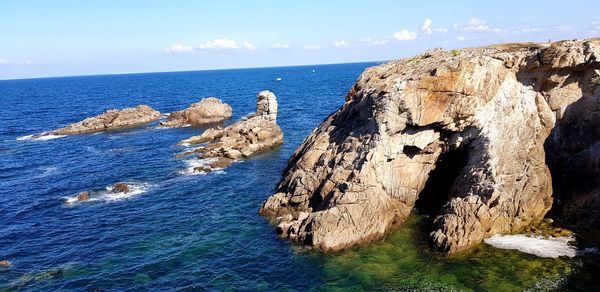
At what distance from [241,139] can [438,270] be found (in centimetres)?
4340

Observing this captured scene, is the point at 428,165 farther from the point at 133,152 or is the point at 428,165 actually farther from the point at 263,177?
the point at 133,152

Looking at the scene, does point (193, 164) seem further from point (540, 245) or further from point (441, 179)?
point (540, 245)

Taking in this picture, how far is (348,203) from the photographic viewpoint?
35.2 m

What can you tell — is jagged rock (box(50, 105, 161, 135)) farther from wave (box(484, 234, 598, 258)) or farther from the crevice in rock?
wave (box(484, 234, 598, 258))

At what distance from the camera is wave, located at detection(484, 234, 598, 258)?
98.9ft

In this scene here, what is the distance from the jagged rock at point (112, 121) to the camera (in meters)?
91.1

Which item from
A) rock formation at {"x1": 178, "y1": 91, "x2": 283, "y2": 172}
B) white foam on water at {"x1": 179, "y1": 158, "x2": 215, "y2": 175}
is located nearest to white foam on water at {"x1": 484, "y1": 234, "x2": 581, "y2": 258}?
rock formation at {"x1": 178, "y1": 91, "x2": 283, "y2": 172}

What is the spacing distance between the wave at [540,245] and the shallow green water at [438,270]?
2.18 feet

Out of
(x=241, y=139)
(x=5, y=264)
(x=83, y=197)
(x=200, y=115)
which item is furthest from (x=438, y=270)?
(x=200, y=115)

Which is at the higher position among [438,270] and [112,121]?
[112,121]

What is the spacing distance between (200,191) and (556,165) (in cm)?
3637

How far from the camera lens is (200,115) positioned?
9450 centimetres

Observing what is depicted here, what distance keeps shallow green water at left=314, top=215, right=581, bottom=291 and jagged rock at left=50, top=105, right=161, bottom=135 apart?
76995 millimetres

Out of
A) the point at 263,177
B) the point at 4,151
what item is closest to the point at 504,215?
the point at 263,177
